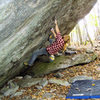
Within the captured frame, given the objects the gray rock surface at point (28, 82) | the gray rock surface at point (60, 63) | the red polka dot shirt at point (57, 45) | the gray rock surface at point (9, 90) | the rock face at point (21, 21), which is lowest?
the gray rock surface at point (9, 90)

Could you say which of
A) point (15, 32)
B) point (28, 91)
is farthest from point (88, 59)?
point (15, 32)

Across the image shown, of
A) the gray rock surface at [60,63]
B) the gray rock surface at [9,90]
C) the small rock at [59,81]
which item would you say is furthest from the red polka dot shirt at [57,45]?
the gray rock surface at [9,90]

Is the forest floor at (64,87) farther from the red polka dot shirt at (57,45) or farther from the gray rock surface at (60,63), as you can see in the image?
the red polka dot shirt at (57,45)

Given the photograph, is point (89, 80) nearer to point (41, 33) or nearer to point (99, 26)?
point (41, 33)

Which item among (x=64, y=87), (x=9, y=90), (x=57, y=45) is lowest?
(x=9, y=90)

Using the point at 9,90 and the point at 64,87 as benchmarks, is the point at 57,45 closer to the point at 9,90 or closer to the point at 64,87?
the point at 64,87

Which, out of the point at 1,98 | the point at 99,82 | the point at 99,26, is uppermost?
the point at 99,26

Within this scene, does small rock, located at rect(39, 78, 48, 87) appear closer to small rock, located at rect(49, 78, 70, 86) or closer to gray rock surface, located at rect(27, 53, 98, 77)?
small rock, located at rect(49, 78, 70, 86)

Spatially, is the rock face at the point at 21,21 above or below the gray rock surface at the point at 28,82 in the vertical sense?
Answer: above

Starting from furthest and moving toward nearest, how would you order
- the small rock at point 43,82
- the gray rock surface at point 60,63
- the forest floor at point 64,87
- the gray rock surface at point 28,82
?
1. the gray rock surface at point 60,63
2. the gray rock surface at point 28,82
3. the small rock at point 43,82
4. the forest floor at point 64,87

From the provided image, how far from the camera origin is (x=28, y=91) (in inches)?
276

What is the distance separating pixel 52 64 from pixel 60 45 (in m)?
3.08

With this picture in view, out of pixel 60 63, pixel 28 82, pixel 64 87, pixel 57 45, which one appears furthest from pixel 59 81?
pixel 57 45

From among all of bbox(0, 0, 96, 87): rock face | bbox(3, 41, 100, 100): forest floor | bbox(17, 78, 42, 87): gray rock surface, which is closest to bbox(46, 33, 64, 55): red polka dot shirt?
bbox(0, 0, 96, 87): rock face
